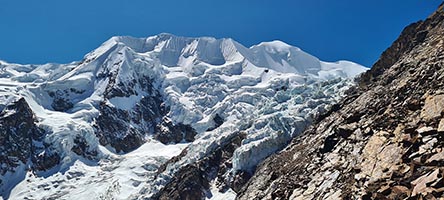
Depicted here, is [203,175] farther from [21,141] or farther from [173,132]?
[21,141]

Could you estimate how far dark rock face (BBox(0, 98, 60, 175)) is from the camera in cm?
12200

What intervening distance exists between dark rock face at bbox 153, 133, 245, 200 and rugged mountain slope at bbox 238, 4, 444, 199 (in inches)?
964

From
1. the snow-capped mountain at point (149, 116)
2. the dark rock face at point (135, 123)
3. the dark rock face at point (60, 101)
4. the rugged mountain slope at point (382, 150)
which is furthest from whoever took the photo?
the dark rock face at point (60, 101)

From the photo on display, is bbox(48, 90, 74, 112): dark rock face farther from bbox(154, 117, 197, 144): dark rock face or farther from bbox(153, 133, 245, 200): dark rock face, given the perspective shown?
bbox(153, 133, 245, 200): dark rock face

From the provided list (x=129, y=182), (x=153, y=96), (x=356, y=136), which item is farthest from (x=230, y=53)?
(x=356, y=136)

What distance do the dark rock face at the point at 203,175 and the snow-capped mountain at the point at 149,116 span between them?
255 mm

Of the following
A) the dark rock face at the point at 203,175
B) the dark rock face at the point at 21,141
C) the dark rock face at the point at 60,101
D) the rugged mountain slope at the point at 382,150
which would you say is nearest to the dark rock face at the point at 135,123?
the dark rock face at the point at 60,101

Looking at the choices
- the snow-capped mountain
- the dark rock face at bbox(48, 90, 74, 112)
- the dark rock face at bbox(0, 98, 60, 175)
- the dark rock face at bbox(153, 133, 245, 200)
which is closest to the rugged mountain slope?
the dark rock face at bbox(153, 133, 245, 200)

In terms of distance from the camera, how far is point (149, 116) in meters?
155

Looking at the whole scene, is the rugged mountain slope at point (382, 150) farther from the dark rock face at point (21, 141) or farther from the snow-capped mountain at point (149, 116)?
the dark rock face at point (21, 141)

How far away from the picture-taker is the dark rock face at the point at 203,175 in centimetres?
8300

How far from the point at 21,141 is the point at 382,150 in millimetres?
112044

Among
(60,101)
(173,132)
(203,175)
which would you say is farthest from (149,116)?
(203,175)

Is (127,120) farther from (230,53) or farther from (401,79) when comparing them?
(401,79)
